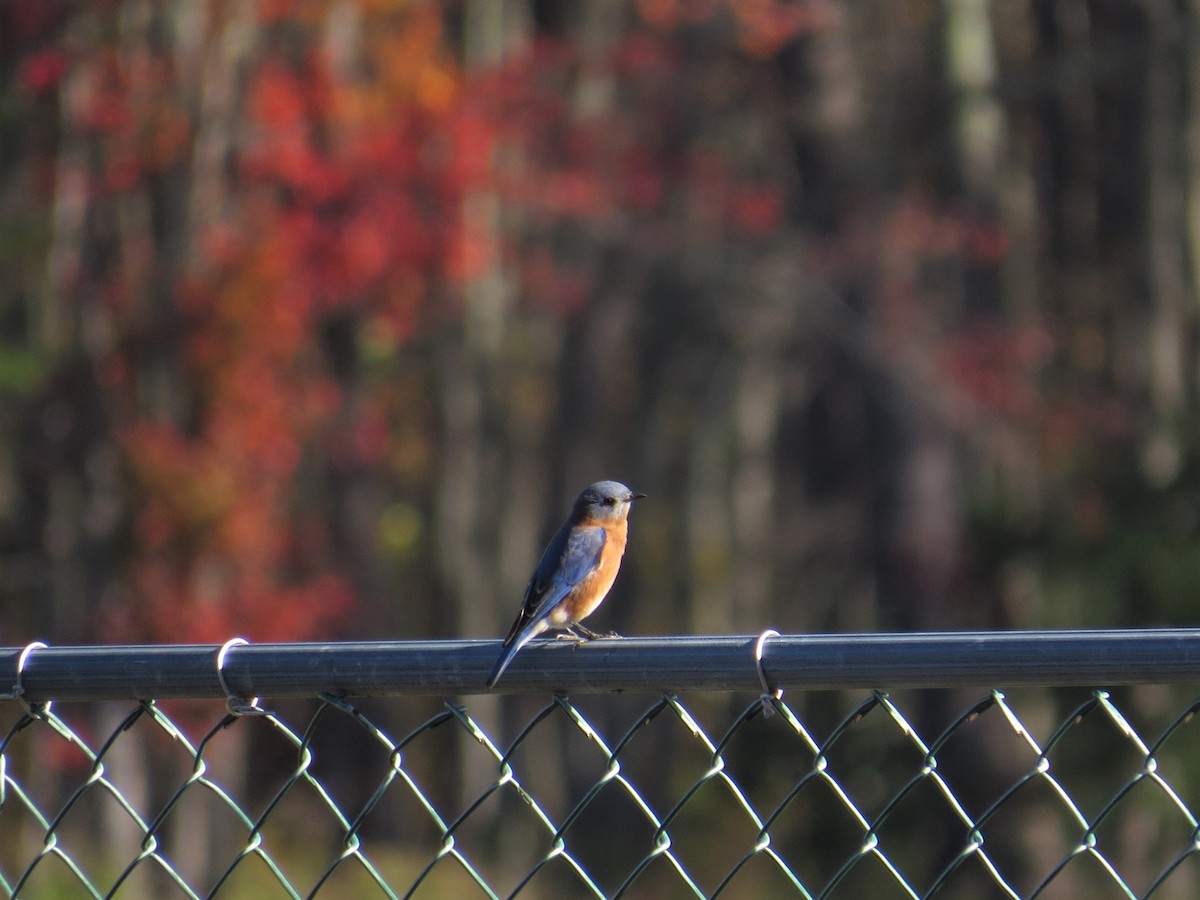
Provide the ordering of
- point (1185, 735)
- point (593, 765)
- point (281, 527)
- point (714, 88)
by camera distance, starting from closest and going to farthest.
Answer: point (1185, 735), point (281, 527), point (714, 88), point (593, 765)

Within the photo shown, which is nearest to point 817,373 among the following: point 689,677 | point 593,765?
point 593,765

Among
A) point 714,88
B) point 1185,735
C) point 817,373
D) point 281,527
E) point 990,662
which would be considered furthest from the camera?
point 817,373

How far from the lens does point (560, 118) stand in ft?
42.9

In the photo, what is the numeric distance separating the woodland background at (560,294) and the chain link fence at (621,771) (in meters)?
1.11

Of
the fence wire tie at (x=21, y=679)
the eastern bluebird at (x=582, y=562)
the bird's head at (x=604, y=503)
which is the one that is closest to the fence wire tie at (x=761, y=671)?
the fence wire tie at (x=21, y=679)

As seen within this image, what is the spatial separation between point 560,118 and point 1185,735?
6.99m

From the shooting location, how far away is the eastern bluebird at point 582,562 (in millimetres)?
3529

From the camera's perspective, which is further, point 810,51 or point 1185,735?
point 810,51

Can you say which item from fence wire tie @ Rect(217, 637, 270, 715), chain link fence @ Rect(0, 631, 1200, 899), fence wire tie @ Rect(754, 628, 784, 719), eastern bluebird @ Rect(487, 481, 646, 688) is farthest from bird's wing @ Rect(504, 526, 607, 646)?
fence wire tie @ Rect(754, 628, 784, 719)

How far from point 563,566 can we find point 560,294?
433 inches

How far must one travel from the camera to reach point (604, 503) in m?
4.11

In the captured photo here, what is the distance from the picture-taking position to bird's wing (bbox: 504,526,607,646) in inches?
136

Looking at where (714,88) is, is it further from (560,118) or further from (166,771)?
(166,771)

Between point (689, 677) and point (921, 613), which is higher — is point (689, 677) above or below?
above
